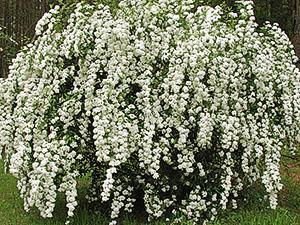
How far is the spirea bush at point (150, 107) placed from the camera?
545cm

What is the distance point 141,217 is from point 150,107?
1.49 meters

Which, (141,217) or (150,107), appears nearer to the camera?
(150,107)

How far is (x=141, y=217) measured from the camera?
642 cm

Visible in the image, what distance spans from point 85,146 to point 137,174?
602 millimetres

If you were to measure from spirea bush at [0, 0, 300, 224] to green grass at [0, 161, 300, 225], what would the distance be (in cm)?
22

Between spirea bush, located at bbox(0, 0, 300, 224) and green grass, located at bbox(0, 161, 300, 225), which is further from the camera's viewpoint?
green grass, located at bbox(0, 161, 300, 225)

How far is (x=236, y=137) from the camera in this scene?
18.2 feet

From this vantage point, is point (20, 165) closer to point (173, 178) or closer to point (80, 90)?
point (80, 90)

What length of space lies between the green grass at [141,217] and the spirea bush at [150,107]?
221 millimetres

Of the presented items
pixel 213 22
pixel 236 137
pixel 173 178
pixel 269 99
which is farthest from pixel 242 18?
pixel 173 178

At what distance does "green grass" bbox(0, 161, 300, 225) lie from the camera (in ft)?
18.8

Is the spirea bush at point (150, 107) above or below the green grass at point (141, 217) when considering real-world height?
above

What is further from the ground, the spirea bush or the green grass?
the spirea bush

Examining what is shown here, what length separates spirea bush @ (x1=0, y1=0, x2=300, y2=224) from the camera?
17.9ft
